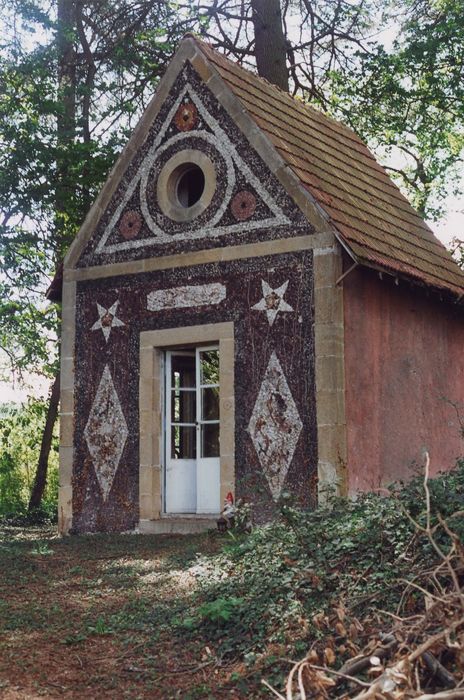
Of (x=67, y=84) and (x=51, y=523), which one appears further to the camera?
(x=67, y=84)

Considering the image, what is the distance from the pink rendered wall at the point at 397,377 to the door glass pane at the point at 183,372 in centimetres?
221

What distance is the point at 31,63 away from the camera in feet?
52.9

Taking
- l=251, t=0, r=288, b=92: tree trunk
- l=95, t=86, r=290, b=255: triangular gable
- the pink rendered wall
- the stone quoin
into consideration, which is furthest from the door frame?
l=251, t=0, r=288, b=92: tree trunk

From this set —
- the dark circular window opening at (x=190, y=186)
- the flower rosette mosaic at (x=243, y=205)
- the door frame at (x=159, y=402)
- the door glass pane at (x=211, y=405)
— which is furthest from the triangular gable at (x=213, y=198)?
the door glass pane at (x=211, y=405)

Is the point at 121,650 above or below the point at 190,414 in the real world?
below

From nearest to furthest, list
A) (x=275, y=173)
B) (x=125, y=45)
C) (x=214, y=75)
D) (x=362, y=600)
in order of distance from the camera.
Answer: (x=362, y=600) → (x=275, y=173) → (x=214, y=75) → (x=125, y=45)

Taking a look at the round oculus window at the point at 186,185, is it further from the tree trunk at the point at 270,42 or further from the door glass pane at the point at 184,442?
the tree trunk at the point at 270,42

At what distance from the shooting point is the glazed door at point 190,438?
37.3ft

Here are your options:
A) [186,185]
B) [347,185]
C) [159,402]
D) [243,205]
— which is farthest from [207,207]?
[159,402]

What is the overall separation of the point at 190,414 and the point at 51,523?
5.65 metres

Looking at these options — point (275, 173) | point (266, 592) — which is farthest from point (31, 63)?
point (266, 592)

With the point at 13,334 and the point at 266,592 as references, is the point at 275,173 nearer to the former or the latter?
the point at 266,592

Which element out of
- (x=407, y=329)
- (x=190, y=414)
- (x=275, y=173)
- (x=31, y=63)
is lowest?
(x=190, y=414)

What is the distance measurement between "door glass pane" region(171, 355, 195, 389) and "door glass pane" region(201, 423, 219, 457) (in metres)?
0.63
